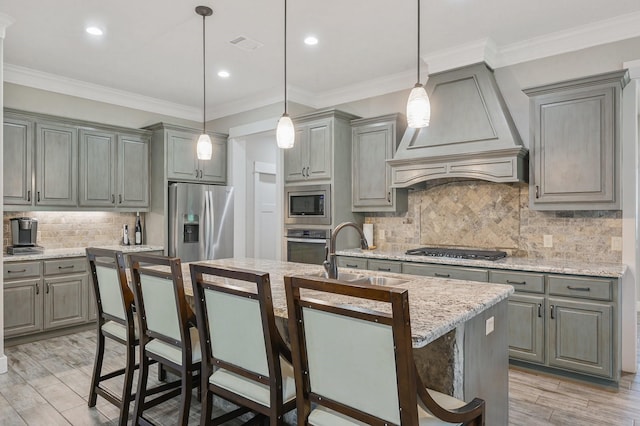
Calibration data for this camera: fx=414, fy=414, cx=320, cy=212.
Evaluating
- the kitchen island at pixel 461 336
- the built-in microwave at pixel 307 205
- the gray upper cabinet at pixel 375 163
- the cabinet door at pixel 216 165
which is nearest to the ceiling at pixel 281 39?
the gray upper cabinet at pixel 375 163

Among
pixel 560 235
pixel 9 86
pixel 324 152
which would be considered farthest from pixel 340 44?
pixel 9 86

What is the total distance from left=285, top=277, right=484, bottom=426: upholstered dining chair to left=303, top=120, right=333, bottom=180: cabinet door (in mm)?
3264

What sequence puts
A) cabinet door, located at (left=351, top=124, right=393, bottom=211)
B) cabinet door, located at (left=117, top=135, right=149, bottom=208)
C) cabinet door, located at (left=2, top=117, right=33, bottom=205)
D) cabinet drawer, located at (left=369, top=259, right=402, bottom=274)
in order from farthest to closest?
1. cabinet door, located at (left=117, top=135, right=149, bottom=208)
2. cabinet door, located at (left=351, top=124, right=393, bottom=211)
3. cabinet door, located at (left=2, top=117, right=33, bottom=205)
4. cabinet drawer, located at (left=369, top=259, right=402, bottom=274)

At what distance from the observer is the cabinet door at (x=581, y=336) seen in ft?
9.74

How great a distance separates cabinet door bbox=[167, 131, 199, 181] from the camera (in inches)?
205

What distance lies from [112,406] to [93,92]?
3.74 m

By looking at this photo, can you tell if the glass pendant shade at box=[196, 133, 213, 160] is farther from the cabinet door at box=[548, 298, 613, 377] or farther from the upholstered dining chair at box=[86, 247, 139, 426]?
the cabinet door at box=[548, 298, 613, 377]

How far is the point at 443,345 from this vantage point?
178cm

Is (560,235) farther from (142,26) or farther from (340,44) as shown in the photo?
(142,26)

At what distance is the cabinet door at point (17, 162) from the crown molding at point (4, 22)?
3.62 feet

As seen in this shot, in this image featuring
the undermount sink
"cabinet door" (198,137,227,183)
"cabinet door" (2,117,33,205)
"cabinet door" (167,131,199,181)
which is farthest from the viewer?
"cabinet door" (198,137,227,183)

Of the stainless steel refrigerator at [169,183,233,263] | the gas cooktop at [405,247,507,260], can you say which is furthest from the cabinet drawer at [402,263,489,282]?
the stainless steel refrigerator at [169,183,233,263]

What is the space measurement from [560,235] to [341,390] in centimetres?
307

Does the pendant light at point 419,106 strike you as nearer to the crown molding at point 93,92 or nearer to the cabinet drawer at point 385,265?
the cabinet drawer at point 385,265
